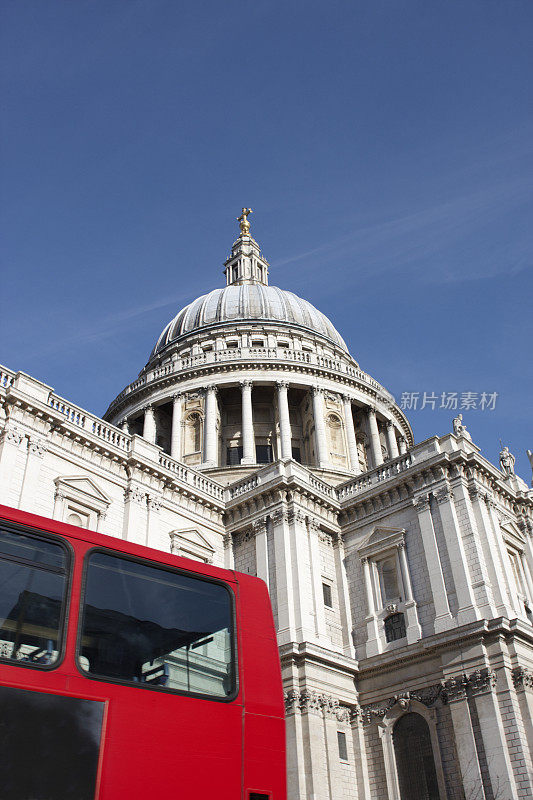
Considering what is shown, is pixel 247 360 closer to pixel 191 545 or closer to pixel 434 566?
pixel 191 545

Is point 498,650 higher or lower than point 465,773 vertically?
higher

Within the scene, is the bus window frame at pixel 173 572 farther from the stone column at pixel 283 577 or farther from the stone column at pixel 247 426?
the stone column at pixel 247 426

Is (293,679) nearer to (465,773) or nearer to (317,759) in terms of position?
(317,759)

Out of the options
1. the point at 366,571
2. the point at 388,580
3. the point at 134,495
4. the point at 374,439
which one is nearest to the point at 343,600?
the point at 366,571

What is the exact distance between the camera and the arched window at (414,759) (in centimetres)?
2448

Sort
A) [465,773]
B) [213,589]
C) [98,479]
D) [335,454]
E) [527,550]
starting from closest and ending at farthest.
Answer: [213,589], [465,773], [98,479], [527,550], [335,454]

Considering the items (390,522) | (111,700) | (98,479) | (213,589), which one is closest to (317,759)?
(390,522)

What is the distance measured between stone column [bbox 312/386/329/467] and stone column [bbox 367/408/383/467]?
4.59 meters

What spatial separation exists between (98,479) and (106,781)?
1961 centimetres

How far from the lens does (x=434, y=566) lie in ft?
90.4

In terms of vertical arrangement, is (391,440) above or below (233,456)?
above

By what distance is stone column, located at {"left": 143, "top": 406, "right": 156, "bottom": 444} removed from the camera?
47.4m

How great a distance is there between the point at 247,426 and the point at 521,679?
2452 cm

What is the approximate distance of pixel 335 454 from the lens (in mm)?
45969
